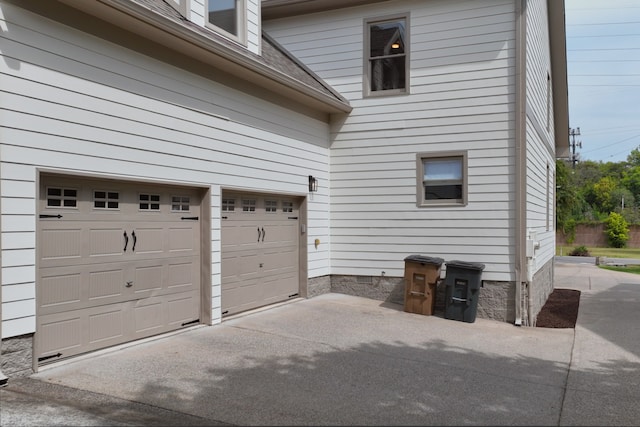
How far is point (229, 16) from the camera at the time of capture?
8414 mm

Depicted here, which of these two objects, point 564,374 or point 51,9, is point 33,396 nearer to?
point 51,9

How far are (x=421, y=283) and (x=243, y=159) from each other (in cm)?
380

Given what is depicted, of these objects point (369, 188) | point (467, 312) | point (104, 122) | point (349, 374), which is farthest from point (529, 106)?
point (104, 122)

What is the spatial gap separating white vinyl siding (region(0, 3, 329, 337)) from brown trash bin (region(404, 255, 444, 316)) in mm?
2801

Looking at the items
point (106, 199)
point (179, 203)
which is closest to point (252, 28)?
point (179, 203)

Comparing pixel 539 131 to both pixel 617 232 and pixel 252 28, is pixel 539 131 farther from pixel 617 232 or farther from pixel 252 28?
pixel 617 232

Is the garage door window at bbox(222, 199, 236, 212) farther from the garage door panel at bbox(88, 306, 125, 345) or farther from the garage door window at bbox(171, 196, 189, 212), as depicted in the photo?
the garage door panel at bbox(88, 306, 125, 345)

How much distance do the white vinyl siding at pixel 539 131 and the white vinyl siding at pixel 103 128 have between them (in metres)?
4.96

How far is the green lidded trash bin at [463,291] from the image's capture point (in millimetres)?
8641

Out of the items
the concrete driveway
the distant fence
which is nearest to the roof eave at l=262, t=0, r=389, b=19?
the concrete driveway

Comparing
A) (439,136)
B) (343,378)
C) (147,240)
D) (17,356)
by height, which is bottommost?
(343,378)

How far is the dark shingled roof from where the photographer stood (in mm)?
6572

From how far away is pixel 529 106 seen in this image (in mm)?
9547

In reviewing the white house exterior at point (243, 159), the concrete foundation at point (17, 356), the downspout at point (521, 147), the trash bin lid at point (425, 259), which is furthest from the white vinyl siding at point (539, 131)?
the concrete foundation at point (17, 356)
